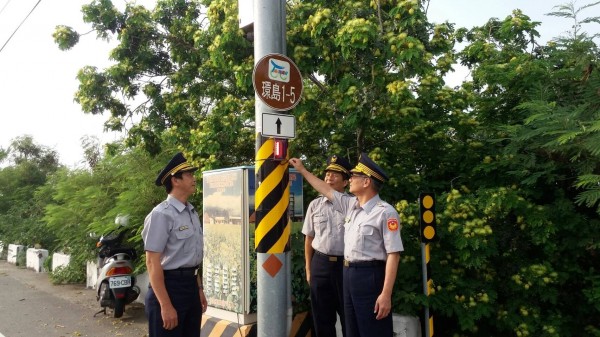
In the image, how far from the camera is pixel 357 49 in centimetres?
548

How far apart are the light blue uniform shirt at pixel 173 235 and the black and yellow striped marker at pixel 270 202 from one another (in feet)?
2.56

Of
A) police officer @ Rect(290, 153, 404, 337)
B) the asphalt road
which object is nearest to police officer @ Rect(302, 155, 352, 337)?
police officer @ Rect(290, 153, 404, 337)

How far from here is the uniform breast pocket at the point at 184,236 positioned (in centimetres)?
351

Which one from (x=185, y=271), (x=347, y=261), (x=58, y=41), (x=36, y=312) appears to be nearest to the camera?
(x=185, y=271)

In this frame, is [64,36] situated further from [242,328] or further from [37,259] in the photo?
[37,259]

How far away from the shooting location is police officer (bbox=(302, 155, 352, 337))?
4484mm

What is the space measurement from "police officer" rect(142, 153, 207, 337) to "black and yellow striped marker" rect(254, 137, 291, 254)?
751mm

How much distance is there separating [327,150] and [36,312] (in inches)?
220

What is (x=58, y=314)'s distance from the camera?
25.7ft

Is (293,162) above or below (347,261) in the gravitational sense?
above

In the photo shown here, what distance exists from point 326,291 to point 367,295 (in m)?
0.77

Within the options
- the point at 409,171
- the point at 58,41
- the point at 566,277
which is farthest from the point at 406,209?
the point at 58,41

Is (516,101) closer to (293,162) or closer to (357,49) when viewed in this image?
(357,49)

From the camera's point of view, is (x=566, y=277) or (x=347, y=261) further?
(x=566, y=277)
